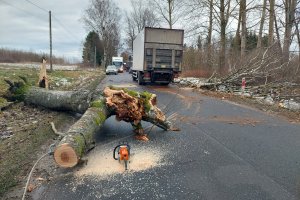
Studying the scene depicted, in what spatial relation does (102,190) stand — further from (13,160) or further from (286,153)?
(286,153)

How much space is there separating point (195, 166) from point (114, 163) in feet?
4.39

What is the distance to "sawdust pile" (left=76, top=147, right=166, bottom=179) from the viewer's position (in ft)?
15.5

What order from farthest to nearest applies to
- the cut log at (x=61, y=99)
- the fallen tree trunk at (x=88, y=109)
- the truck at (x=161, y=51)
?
1. the truck at (x=161, y=51)
2. the cut log at (x=61, y=99)
3. the fallen tree trunk at (x=88, y=109)

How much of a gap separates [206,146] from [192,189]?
209cm

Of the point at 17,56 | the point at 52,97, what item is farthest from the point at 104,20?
the point at 52,97

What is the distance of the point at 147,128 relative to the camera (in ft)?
25.0

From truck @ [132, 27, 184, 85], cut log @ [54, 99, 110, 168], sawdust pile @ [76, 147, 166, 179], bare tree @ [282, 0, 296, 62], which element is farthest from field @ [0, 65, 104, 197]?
bare tree @ [282, 0, 296, 62]

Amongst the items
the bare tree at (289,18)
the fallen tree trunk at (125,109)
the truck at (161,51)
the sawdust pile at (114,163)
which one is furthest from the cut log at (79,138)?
the bare tree at (289,18)

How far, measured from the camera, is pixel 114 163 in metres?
5.08

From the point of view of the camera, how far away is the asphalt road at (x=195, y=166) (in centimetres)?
404

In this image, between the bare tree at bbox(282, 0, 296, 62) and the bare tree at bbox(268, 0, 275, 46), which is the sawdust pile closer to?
the bare tree at bbox(282, 0, 296, 62)

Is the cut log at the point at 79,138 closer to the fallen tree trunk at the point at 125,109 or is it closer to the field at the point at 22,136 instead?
the fallen tree trunk at the point at 125,109

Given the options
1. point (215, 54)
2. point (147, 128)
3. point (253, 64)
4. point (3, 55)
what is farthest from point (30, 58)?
point (147, 128)

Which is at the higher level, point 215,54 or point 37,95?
point 215,54
